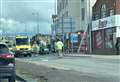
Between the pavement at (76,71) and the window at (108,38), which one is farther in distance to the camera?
the window at (108,38)

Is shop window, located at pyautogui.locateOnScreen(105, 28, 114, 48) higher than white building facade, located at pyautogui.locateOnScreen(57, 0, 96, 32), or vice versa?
white building facade, located at pyautogui.locateOnScreen(57, 0, 96, 32)

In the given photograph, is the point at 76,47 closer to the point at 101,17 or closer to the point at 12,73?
the point at 101,17

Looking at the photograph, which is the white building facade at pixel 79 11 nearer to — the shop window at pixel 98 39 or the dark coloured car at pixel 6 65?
the shop window at pixel 98 39

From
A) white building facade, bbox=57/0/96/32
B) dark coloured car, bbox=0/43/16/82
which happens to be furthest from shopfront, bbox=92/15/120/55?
dark coloured car, bbox=0/43/16/82

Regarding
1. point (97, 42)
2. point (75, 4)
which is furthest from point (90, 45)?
point (75, 4)

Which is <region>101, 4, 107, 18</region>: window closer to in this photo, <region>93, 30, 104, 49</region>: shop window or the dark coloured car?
<region>93, 30, 104, 49</region>: shop window

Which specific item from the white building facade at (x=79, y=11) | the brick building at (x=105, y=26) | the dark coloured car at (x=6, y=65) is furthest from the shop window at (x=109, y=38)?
the dark coloured car at (x=6, y=65)

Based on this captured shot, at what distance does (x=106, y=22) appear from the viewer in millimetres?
58000

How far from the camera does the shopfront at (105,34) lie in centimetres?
5466

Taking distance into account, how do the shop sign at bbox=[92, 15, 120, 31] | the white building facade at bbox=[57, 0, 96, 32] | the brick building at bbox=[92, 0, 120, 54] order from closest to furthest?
the shop sign at bbox=[92, 15, 120, 31] < the brick building at bbox=[92, 0, 120, 54] < the white building facade at bbox=[57, 0, 96, 32]

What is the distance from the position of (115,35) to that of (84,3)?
81.2 ft

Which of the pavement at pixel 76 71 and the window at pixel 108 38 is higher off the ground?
the window at pixel 108 38

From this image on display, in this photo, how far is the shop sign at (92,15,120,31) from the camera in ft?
178

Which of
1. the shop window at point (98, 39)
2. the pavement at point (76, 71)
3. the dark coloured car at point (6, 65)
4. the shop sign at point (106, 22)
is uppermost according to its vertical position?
the shop sign at point (106, 22)
